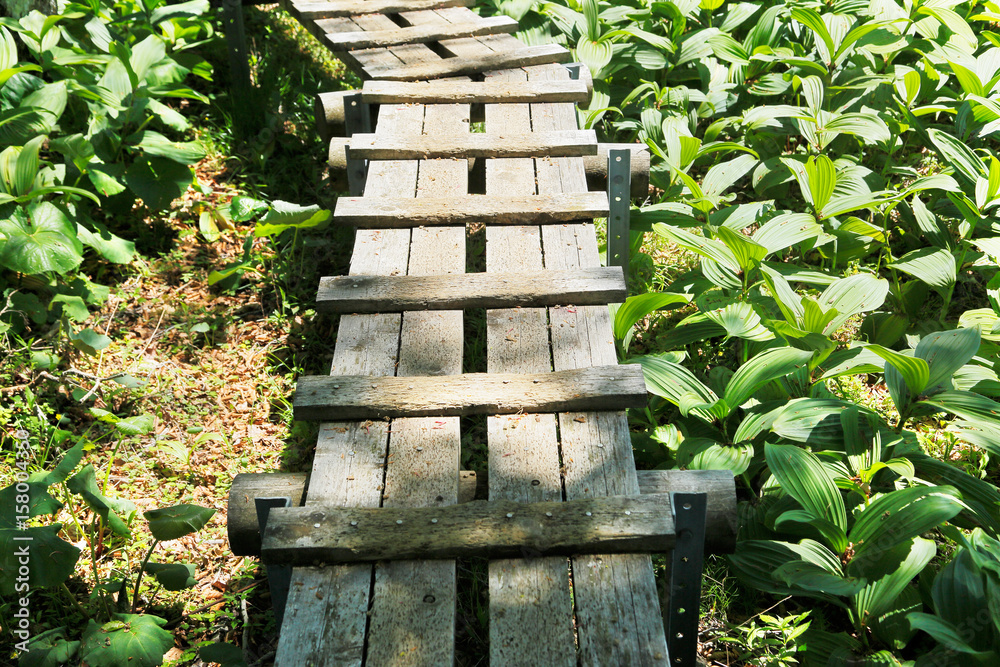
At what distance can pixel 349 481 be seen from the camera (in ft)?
6.79

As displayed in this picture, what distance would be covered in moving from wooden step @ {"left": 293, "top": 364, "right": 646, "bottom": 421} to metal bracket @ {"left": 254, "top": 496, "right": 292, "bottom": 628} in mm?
351

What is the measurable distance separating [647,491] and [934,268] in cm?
215

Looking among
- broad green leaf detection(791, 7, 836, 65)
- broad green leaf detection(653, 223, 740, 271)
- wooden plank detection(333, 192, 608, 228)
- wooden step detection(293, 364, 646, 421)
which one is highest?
broad green leaf detection(791, 7, 836, 65)

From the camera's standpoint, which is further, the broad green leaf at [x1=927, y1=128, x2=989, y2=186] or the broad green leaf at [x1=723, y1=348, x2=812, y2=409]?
the broad green leaf at [x1=927, y1=128, x2=989, y2=186]

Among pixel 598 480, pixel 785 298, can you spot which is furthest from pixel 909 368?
pixel 598 480

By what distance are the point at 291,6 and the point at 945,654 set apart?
475cm

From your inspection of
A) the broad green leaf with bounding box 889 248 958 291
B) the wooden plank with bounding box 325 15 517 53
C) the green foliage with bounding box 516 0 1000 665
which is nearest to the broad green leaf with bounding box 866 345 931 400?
the green foliage with bounding box 516 0 1000 665

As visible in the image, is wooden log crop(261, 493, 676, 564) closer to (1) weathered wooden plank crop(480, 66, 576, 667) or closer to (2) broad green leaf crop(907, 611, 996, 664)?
(1) weathered wooden plank crop(480, 66, 576, 667)

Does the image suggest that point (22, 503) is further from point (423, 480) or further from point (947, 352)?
point (947, 352)

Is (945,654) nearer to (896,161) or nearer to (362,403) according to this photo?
(362,403)

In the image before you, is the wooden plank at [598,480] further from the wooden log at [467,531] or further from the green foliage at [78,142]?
the green foliage at [78,142]

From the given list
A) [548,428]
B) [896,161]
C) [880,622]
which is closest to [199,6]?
[548,428]

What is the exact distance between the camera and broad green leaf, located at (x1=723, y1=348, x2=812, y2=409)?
2.67 m

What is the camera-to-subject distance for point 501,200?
10.3 feet
